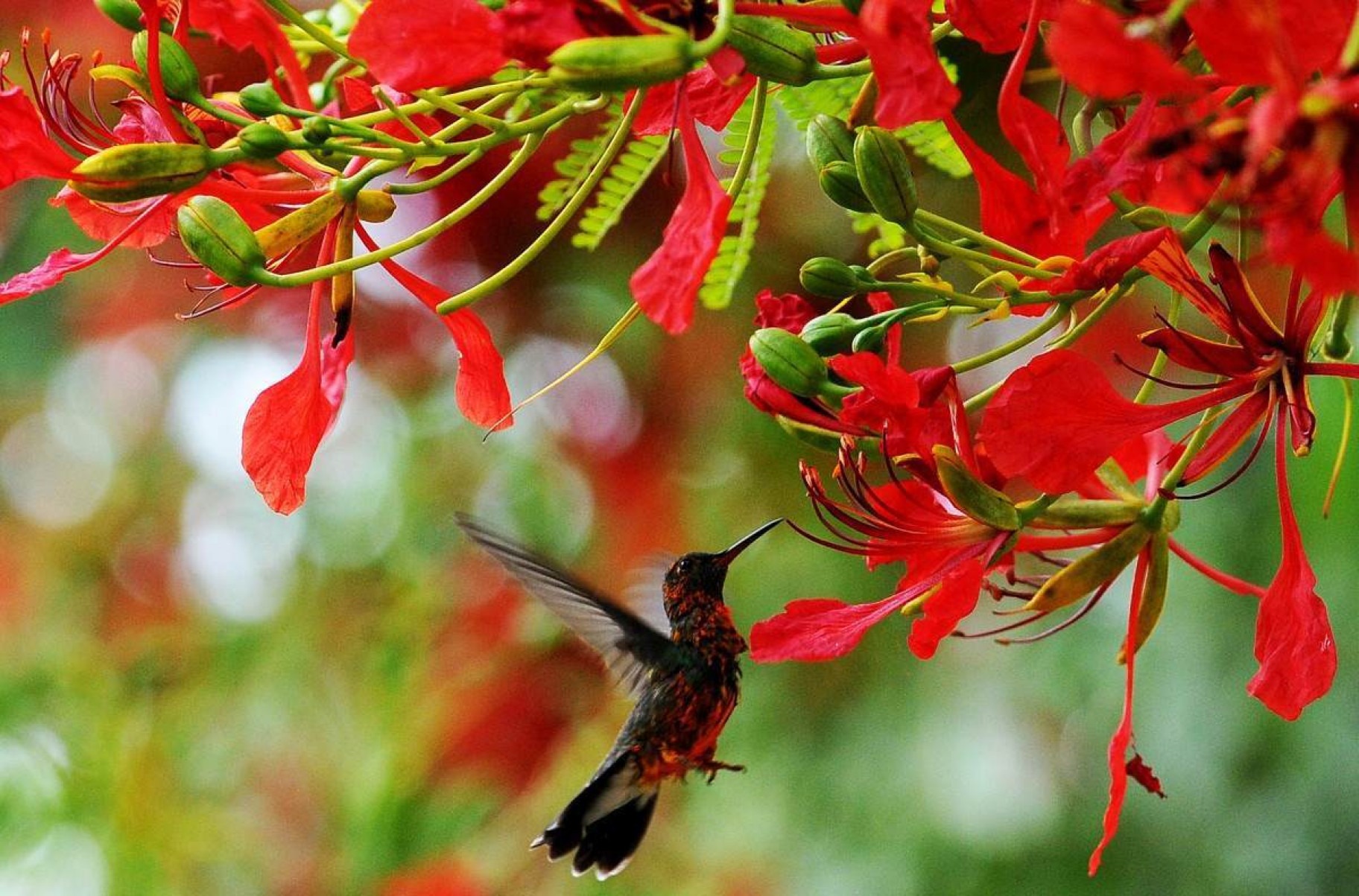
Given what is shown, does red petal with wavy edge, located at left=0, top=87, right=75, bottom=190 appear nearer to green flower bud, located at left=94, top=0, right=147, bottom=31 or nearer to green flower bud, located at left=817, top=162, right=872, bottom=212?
green flower bud, located at left=94, top=0, right=147, bottom=31

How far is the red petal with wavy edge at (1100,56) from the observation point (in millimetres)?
562

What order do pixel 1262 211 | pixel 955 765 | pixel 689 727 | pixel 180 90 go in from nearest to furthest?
1. pixel 1262 211
2. pixel 180 90
3. pixel 689 727
4. pixel 955 765

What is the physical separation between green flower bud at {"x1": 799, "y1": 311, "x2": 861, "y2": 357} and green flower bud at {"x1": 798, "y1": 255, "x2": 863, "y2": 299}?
0.02 meters

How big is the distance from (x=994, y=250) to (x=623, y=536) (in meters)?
2.69

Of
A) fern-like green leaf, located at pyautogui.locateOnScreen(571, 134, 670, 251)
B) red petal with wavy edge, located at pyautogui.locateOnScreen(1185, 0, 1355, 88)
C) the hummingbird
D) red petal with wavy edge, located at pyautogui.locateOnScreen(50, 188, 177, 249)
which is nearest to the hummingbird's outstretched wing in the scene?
the hummingbird

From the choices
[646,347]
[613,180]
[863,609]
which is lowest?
[646,347]

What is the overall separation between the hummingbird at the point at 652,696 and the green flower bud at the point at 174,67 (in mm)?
756

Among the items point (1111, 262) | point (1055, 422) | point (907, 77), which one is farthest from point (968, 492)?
point (907, 77)

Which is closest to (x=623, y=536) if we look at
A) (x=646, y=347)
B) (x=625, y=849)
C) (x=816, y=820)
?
(x=646, y=347)

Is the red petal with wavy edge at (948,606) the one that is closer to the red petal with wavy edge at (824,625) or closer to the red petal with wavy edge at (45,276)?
the red petal with wavy edge at (824,625)

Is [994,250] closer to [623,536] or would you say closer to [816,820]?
[816,820]

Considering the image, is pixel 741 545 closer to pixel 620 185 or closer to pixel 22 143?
pixel 620 185

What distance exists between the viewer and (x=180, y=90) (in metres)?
0.84

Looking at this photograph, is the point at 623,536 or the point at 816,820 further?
the point at 623,536
